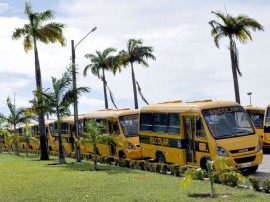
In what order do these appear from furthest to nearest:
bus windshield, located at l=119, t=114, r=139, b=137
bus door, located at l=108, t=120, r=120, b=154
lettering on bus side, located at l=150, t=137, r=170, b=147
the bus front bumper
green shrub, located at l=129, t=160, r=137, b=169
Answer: bus door, located at l=108, t=120, r=120, b=154 → bus windshield, located at l=119, t=114, r=139, b=137 → green shrub, located at l=129, t=160, r=137, b=169 → lettering on bus side, located at l=150, t=137, r=170, b=147 → the bus front bumper

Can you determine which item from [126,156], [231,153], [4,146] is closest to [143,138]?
[126,156]

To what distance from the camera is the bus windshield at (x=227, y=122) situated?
17422 mm

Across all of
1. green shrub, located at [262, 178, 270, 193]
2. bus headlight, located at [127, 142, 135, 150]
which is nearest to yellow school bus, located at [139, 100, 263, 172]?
bus headlight, located at [127, 142, 135, 150]

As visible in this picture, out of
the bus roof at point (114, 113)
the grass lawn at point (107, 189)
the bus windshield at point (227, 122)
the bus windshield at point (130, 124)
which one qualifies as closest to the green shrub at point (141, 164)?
the grass lawn at point (107, 189)

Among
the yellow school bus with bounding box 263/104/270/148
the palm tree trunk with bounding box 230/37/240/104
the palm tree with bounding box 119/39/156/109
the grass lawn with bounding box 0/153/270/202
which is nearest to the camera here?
the grass lawn with bounding box 0/153/270/202

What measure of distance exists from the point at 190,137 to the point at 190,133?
0.17 metres

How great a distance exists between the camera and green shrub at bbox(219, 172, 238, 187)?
1455 cm

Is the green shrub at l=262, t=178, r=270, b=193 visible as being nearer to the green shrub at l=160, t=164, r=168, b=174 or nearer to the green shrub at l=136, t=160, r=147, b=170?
the green shrub at l=160, t=164, r=168, b=174

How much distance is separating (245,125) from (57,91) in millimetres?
12787

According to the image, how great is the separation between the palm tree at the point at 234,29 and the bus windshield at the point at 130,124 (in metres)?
16.6

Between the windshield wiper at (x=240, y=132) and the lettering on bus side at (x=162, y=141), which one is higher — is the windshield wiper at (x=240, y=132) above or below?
above

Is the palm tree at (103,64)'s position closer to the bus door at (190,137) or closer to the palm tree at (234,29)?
the palm tree at (234,29)

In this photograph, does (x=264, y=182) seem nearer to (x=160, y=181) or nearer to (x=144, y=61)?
(x=160, y=181)

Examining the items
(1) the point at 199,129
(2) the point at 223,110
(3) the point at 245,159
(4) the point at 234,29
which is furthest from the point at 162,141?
(4) the point at 234,29
